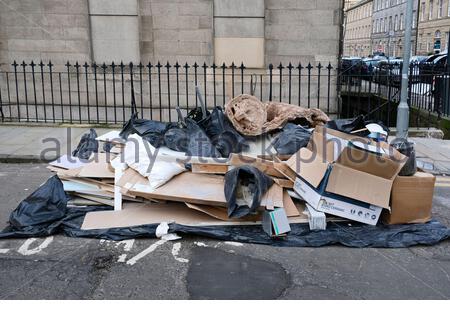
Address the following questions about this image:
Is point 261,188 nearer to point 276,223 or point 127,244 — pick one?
point 276,223

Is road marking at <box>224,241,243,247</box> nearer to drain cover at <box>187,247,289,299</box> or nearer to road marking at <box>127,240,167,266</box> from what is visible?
drain cover at <box>187,247,289,299</box>

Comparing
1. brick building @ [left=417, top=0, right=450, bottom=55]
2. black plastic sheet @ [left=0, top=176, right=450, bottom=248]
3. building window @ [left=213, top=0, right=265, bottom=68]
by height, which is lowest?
black plastic sheet @ [left=0, top=176, right=450, bottom=248]

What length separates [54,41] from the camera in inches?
456

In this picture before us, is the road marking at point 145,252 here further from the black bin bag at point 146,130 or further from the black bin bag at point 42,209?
the black bin bag at point 146,130

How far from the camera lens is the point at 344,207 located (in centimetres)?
492

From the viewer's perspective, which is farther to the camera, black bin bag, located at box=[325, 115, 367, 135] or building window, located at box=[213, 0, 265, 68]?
building window, located at box=[213, 0, 265, 68]

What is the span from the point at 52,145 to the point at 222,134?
14.1 ft

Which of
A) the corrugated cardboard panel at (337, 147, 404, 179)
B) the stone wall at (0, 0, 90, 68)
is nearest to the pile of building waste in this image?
the corrugated cardboard panel at (337, 147, 404, 179)

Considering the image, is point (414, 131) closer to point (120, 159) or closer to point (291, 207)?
point (291, 207)

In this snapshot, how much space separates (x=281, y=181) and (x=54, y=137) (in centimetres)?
601

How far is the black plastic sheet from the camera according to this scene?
462 centimetres

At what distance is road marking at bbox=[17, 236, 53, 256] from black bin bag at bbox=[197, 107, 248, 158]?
2.27 m

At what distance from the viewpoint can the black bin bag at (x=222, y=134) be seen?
6.02 meters

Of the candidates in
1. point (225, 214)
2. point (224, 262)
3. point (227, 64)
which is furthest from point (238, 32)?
point (224, 262)
